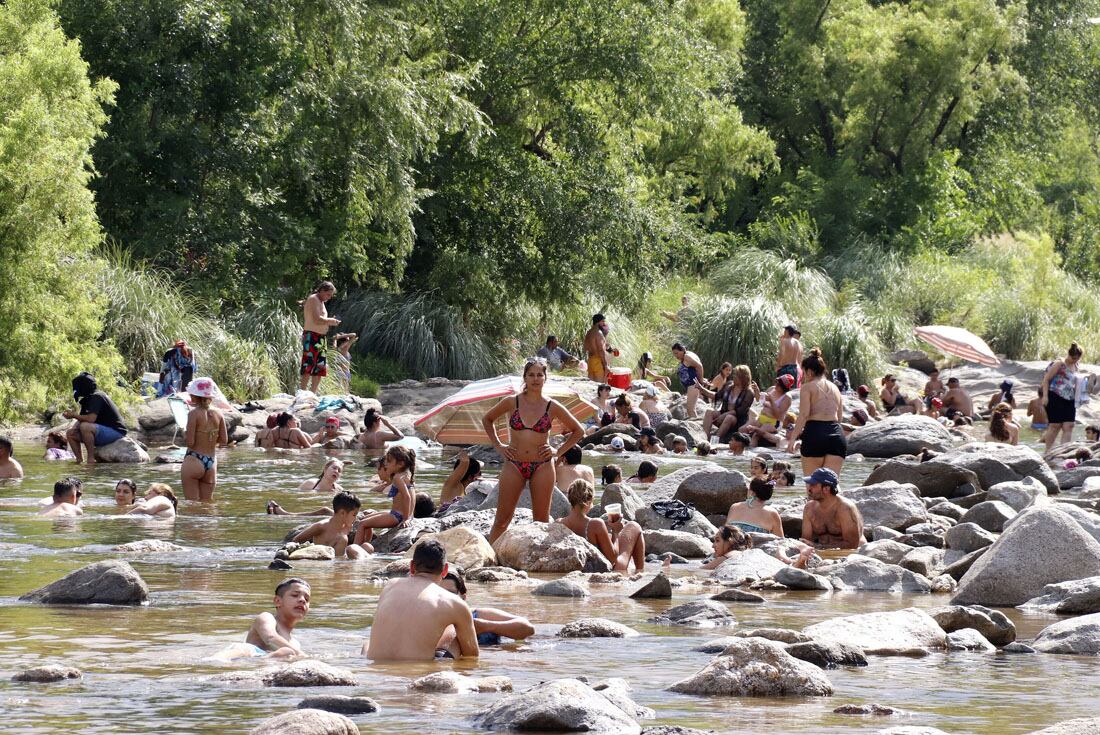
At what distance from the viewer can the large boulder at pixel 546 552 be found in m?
13.0

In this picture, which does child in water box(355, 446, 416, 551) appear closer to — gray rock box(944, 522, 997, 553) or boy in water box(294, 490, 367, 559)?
boy in water box(294, 490, 367, 559)

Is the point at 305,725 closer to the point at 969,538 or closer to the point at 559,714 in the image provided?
the point at 559,714

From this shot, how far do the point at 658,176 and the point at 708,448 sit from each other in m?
19.1

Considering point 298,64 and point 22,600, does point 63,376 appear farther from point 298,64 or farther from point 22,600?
point 22,600

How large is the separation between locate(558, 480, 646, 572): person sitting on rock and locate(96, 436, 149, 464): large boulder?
346 inches

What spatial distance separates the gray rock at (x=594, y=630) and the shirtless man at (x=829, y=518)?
14.2 ft

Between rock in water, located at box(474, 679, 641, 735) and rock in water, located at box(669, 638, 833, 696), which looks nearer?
rock in water, located at box(474, 679, 641, 735)

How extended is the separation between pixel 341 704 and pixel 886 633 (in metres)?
3.51

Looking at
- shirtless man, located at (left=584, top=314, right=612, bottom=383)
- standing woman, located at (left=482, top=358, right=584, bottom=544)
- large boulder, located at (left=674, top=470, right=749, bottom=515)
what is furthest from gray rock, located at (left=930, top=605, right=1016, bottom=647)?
shirtless man, located at (left=584, top=314, right=612, bottom=383)

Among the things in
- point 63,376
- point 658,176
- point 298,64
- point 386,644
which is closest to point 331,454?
point 63,376

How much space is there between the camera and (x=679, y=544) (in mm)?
14344

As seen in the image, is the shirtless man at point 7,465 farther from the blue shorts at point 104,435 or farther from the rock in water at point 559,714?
the rock in water at point 559,714

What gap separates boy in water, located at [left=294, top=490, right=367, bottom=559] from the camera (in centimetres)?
1377

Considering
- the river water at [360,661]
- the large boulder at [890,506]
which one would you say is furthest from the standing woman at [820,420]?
the river water at [360,661]
